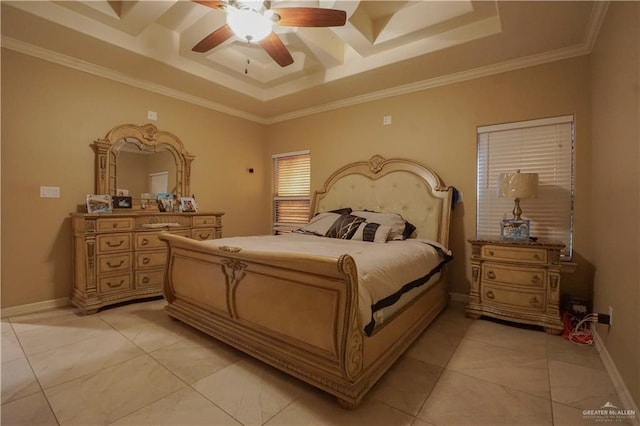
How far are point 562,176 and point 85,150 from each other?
198 inches

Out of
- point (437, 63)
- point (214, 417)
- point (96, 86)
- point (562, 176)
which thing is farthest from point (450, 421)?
point (96, 86)

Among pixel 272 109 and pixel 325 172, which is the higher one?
pixel 272 109

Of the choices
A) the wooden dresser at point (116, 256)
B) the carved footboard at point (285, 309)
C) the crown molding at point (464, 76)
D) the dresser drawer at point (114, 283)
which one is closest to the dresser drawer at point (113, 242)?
the wooden dresser at point (116, 256)

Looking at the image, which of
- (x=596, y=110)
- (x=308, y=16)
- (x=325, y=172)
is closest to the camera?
(x=308, y=16)

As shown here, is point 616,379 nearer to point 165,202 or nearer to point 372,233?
point 372,233

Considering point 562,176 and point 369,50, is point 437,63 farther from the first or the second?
point 562,176

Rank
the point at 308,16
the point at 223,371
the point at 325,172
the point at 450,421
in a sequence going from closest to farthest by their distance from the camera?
the point at 450,421, the point at 223,371, the point at 308,16, the point at 325,172

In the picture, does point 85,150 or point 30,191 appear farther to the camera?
point 85,150

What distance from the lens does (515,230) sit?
281 cm

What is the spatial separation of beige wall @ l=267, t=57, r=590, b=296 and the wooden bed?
1156 millimetres

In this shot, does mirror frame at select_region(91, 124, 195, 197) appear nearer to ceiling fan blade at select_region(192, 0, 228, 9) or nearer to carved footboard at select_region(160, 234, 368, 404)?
carved footboard at select_region(160, 234, 368, 404)

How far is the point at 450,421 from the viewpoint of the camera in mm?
1479

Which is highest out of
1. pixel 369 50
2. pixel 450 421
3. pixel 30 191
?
pixel 369 50

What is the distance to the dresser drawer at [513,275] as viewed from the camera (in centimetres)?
258
